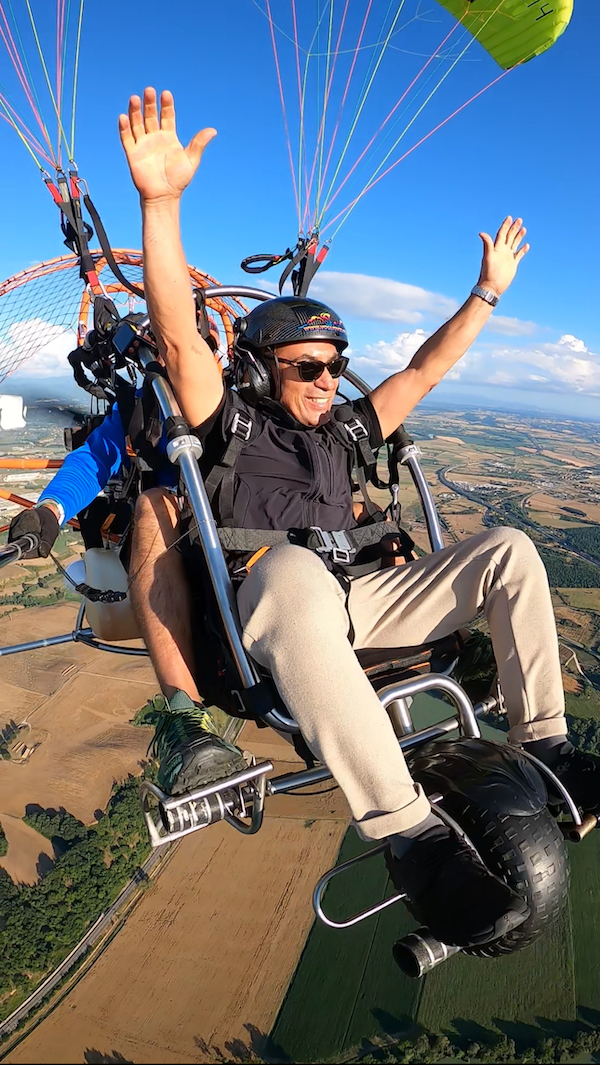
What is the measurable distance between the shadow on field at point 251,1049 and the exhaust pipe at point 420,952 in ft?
37.7

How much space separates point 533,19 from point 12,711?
2368 centimetres

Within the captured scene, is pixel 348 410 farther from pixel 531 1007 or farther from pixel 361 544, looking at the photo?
pixel 531 1007

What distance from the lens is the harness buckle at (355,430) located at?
7.44ft

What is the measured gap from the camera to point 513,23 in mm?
4195

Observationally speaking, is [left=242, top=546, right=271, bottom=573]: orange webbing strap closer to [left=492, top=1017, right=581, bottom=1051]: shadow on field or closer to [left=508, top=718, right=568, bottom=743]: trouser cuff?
[left=508, top=718, right=568, bottom=743]: trouser cuff

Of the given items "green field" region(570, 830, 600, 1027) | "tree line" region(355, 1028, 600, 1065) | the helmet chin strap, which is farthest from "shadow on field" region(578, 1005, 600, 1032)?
the helmet chin strap

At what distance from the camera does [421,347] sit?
247cm

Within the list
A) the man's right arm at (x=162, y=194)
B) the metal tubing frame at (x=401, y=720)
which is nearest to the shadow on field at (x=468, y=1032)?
the metal tubing frame at (x=401, y=720)

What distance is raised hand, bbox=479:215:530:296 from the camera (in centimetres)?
238

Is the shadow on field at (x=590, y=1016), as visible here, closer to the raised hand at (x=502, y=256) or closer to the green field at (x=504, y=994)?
the green field at (x=504, y=994)

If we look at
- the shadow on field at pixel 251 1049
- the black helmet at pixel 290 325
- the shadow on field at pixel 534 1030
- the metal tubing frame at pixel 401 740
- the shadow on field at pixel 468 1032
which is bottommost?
the shadow on field at pixel 534 1030

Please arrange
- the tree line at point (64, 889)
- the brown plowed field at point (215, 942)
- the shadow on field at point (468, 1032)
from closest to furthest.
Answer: the brown plowed field at point (215, 942) → the shadow on field at point (468, 1032) → the tree line at point (64, 889)

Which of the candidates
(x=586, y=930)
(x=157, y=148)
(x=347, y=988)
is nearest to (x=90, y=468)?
(x=157, y=148)

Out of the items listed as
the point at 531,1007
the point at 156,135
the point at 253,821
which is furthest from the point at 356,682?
the point at 531,1007
